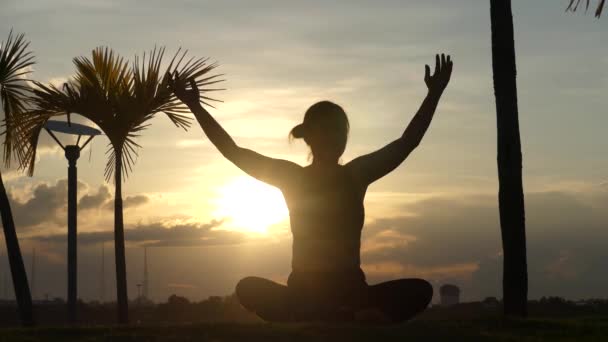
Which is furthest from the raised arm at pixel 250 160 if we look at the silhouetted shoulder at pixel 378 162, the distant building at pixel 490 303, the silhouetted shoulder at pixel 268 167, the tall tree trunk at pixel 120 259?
the distant building at pixel 490 303

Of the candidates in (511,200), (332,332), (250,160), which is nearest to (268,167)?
(250,160)

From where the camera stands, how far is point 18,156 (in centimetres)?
1881

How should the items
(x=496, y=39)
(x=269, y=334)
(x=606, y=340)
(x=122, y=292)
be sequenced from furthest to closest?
1. (x=122, y=292)
2. (x=496, y=39)
3. (x=606, y=340)
4. (x=269, y=334)

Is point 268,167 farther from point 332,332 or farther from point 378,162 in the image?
point 332,332

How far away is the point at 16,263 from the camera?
60.2 feet

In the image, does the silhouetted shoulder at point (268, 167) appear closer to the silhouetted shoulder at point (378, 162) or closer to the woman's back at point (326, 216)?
the woman's back at point (326, 216)

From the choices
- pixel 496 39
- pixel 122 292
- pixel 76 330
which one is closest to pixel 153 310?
pixel 122 292

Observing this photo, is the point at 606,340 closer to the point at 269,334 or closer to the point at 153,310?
the point at 269,334

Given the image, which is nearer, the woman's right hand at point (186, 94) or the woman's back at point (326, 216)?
the woman's back at point (326, 216)

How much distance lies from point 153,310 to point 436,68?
833 inches

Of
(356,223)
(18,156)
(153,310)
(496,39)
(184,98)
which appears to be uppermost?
(496,39)

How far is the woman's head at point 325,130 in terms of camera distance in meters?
5.81

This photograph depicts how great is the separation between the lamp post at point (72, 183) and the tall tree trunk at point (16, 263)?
0.93m

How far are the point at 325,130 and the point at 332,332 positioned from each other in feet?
5.55
